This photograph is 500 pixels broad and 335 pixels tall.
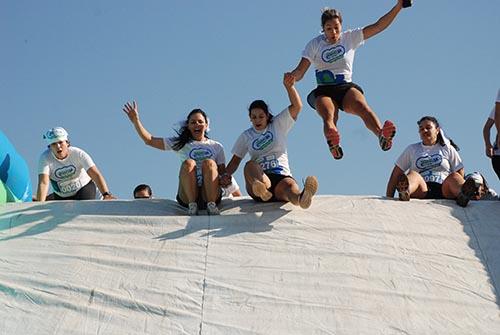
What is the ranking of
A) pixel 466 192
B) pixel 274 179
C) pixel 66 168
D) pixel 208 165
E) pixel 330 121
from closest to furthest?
pixel 208 165
pixel 274 179
pixel 466 192
pixel 330 121
pixel 66 168

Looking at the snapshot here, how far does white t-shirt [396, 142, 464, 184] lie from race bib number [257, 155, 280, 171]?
110 centimetres

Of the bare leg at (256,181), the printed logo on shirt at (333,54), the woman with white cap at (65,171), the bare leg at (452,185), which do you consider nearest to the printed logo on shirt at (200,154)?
the bare leg at (256,181)

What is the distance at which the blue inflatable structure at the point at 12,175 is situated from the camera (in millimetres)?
7246

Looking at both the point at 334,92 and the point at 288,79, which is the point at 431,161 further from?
the point at 288,79

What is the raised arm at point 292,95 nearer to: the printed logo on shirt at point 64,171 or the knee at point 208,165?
the knee at point 208,165

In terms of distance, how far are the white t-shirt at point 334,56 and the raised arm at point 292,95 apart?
48 cm

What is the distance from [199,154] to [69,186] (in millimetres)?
1289

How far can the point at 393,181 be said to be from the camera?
7094 mm

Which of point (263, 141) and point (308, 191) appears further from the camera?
point (263, 141)

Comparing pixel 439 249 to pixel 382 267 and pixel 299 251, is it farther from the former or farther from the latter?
pixel 299 251

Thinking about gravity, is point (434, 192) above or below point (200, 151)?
below

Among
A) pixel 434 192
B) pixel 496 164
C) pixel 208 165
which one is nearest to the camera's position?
pixel 208 165

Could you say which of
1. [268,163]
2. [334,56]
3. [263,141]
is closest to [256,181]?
[268,163]

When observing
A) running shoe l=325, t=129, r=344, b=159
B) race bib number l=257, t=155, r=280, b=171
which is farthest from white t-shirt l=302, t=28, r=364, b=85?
race bib number l=257, t=155, r=280, b=171
